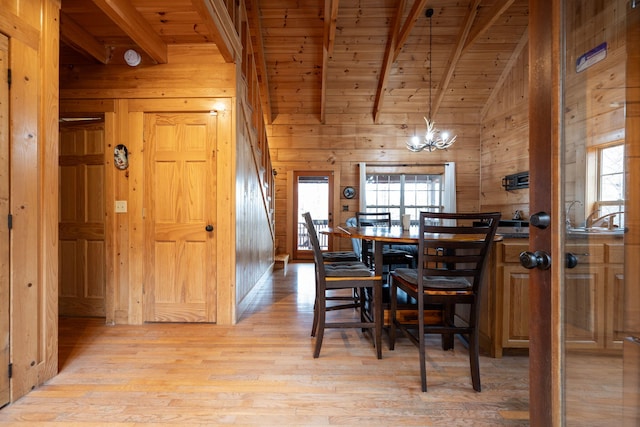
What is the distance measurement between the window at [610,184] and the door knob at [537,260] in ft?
0.66

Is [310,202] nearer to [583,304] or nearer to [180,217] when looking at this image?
[180,217]

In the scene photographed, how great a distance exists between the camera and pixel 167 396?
1722 mm

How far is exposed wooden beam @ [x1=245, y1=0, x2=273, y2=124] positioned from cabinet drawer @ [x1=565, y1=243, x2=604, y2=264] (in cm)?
479

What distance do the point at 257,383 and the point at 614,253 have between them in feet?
5.94

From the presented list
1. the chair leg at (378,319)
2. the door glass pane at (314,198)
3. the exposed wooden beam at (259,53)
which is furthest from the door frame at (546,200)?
the door glass pane at (314,198)

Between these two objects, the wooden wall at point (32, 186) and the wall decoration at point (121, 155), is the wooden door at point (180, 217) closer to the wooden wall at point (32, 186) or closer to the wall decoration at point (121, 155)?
the wall decoration at point (121, 155)

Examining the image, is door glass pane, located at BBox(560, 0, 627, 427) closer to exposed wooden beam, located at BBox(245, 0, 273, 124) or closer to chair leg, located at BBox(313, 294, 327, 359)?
chair leg, located at BBox(313, 294, 327, 359)

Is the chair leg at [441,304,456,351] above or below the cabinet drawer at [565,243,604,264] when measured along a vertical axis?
below

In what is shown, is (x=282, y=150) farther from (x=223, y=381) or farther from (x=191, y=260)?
(x=223, y=381)

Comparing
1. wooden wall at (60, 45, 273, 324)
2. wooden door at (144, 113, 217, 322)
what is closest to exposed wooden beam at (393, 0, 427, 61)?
wooden wall at (60, 45, 273, 324)

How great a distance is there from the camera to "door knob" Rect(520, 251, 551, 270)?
96 cm

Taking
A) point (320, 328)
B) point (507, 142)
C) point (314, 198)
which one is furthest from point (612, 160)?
point (314, 198)

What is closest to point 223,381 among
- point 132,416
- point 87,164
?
point 132,416

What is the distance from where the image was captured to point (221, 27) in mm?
2420
